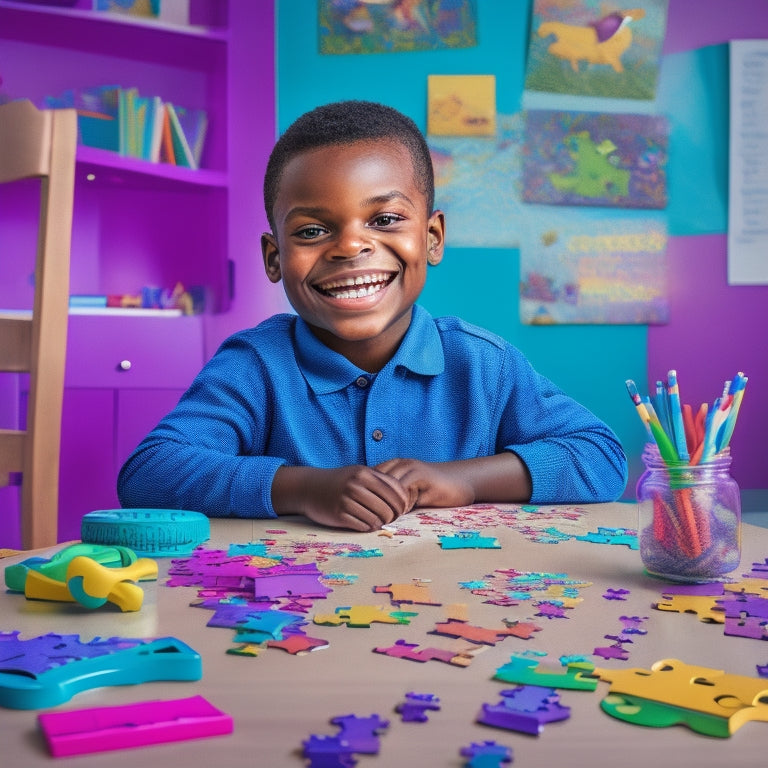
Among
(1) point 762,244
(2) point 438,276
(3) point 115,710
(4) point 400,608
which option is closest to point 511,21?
(2) point 438,276

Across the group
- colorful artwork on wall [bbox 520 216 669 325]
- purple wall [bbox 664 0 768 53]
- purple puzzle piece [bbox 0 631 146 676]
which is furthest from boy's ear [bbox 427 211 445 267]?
purple wall [bbox 664 0 768 53]

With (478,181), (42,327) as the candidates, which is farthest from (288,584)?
(478,181)

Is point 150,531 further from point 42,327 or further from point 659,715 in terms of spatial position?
point 42,327

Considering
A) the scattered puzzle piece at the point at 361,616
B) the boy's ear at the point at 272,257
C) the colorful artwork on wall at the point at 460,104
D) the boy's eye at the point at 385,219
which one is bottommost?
the scattered puzzle piece at the point at 361,616

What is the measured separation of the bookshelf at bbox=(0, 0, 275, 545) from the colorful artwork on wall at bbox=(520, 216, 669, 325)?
2.59 feet

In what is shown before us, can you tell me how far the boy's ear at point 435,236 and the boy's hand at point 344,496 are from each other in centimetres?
43

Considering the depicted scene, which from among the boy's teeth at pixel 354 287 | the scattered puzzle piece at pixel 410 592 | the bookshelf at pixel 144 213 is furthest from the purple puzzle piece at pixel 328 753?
the bookshelf at pixel 144 213

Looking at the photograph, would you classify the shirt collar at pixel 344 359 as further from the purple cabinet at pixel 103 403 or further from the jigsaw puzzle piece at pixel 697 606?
the purple cabinet at pixel 103 403

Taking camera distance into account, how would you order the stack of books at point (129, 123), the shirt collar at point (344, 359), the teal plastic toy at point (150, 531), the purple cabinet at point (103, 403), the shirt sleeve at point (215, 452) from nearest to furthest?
the teal plastic toy at point (150, 531) → the shirt sleeve at point (215, 452) → the shirt collar at point (344, 359) → the purple cabinet at point (103, 403) → the stack of books at point (129, 123)

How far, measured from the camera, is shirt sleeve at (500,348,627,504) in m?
1.08

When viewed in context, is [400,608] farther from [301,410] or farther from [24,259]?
[24,259]

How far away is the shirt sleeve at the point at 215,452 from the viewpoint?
0.99 m

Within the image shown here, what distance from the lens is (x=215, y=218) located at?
9.55 ft

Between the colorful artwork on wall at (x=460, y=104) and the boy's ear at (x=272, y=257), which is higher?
the colorful artwork on wall at (x=460, y=104)
